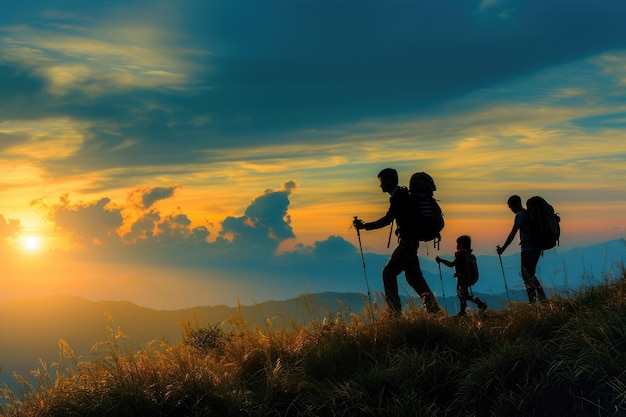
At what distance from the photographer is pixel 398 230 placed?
12336 millimetres

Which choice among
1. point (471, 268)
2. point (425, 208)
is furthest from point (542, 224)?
point (425, 208)

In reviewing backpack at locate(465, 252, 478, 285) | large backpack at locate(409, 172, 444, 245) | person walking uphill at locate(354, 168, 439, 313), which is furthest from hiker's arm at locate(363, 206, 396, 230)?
backpack at locate(465, 252, 478, 285)

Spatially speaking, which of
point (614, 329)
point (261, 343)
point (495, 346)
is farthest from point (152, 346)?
point (614, 329)

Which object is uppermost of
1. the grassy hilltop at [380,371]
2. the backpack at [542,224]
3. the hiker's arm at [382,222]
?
the hiker's arm at [382,222]

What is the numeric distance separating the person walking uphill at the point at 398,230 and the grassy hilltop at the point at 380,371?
121 centimetres

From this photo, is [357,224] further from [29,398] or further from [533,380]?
[29,398]

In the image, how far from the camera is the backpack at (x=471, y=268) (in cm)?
1437

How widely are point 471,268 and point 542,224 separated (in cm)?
→ 160

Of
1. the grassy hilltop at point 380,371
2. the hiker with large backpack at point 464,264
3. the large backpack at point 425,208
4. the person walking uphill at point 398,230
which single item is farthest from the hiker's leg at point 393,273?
the hiker with large backpack at point 464,264

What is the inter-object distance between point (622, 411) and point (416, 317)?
147 inches

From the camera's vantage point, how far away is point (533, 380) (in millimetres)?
8148

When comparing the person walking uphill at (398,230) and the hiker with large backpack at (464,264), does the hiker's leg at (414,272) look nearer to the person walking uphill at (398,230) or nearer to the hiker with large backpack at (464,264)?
the person walking uphill at (398,230)

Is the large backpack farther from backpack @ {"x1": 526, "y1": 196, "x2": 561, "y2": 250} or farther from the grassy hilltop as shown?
backpack @ {"x1": 526, "y1": 196, "x2": 561, "y2": 250}

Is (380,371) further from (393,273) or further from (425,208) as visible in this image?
(425,208)
